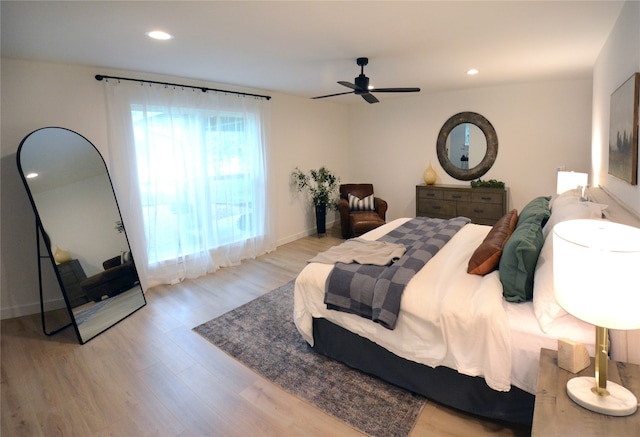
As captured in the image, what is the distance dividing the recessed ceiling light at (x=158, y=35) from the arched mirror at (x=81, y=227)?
139cm

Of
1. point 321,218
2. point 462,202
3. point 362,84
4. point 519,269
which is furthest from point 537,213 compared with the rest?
point 321,218

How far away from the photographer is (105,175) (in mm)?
3361

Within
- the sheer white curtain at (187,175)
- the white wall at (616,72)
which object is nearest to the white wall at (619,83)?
the white wall at (616,72)

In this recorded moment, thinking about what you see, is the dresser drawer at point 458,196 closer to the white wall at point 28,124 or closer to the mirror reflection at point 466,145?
the mirror reflection at point 466,145

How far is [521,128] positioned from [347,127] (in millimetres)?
3121

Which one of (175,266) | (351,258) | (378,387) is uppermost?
(351,258)

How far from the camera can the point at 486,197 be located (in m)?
5.02

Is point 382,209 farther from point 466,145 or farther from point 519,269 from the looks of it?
point 519,269

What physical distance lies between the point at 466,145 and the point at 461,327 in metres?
4.38

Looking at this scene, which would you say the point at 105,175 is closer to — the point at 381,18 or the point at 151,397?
the point at 151,397

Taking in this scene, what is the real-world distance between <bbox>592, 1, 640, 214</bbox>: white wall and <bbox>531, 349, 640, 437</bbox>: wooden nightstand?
111 centimetres

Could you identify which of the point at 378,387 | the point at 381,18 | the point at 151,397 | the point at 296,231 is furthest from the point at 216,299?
the point at 381,18

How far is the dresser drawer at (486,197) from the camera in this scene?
4926 mm

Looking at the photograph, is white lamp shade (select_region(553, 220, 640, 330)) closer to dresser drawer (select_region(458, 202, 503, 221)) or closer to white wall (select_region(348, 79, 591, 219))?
dresser drawer (select_region(458, 202, 503, 221))
